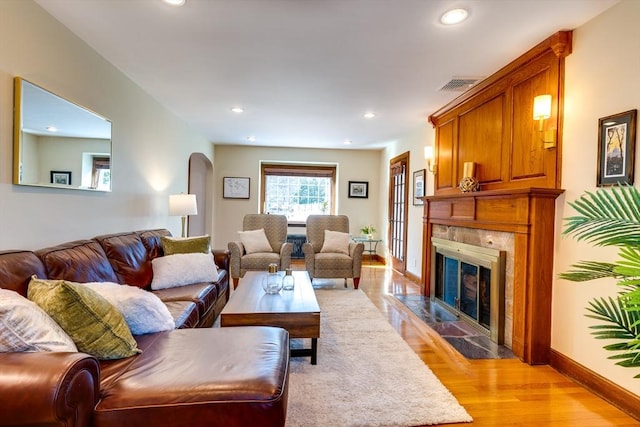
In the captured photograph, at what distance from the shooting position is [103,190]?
2816mm

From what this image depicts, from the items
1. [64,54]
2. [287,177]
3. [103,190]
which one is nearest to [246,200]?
[287,177]

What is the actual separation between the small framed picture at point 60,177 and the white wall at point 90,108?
0.07 m

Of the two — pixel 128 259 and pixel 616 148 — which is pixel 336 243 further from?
pixel 616 148

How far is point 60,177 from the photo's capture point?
2307 mm

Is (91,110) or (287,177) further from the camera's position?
(287,177)

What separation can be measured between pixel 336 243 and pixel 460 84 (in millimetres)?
2667

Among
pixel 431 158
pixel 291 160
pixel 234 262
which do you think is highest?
pixel 291 160

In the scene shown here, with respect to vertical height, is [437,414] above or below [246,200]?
below

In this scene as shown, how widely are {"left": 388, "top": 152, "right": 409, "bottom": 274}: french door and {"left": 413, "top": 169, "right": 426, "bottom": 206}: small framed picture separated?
0.32 m

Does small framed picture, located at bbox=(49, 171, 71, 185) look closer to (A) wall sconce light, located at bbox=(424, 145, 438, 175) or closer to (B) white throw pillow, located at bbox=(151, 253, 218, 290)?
(B) white throw pillow, located at bbox=(151, 253, 218, 290)

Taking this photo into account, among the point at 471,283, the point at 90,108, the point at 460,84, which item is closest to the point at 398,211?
the point at 471,283

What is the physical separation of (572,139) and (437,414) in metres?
2.02

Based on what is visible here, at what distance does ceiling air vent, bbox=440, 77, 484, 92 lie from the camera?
10.4 ft

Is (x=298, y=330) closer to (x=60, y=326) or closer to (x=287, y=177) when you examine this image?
(x=60, y=326)
